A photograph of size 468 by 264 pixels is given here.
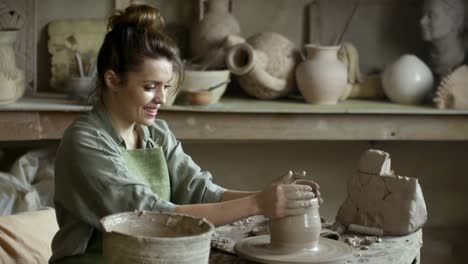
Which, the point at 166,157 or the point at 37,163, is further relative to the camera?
the point at 37,163

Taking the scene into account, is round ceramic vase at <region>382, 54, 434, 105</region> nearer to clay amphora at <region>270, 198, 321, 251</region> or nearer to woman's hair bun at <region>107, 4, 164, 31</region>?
woman's hair bun at <region>107, 4, 164, 31</region>

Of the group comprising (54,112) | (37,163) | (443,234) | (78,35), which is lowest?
(443,234)

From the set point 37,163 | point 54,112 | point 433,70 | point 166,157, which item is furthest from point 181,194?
point 433,70

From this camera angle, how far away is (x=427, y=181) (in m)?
5.19

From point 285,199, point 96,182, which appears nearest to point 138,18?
point 96,182

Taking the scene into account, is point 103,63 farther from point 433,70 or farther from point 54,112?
point 433,70

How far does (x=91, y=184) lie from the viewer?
2.49 meters

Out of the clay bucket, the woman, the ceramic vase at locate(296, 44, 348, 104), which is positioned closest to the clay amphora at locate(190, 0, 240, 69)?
the ceramic vase at locate(296, 44, 348, 104)

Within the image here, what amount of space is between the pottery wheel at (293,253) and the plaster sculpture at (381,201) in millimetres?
249

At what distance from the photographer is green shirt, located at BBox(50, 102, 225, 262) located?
2459 millimetres

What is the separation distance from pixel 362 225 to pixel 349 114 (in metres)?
1.64

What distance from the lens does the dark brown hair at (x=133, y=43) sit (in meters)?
2.67

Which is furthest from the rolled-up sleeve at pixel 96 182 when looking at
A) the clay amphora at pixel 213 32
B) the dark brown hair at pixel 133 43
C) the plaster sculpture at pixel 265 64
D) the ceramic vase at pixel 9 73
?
the clay amphora at pixel 213 32

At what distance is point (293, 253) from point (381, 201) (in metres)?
0.46
